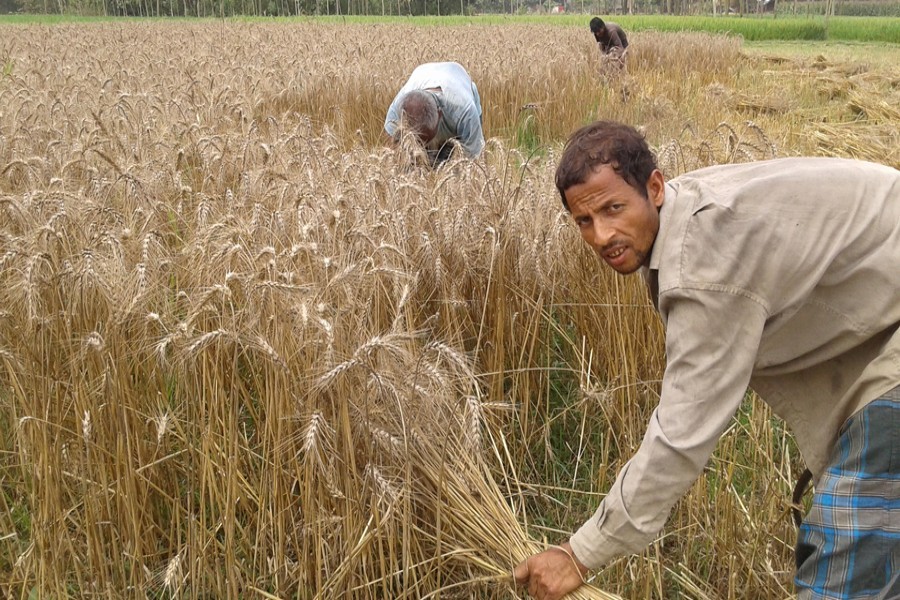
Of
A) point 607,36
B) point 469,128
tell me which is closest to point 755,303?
point 469,128

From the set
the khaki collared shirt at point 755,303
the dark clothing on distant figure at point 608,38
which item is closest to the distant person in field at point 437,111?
the khaki collared shirt at point 755,303

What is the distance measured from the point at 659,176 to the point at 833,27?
2708 centimetres

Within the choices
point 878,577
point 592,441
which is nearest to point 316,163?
point 592,441

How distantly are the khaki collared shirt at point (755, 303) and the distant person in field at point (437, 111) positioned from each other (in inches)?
99.3

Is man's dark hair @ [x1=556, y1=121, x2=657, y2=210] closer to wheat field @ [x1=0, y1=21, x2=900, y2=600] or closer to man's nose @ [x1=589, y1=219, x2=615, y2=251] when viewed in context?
man's nose @ [x1=589, y1=219, x2=615, y2=251]

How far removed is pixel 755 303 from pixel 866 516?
0.47 meters

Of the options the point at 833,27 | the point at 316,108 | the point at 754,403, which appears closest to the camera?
the point at 754,403

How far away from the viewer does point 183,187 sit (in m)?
2.68

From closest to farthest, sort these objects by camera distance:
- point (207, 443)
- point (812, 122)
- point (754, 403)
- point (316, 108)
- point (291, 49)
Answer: point (207, 443) < point (754, 403) < point (316, 108) < point (812, 122) < point (291, 49)

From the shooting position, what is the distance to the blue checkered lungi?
1353 mm

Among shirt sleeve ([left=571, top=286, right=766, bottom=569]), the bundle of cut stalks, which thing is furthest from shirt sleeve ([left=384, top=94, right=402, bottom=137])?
shirt sleeve ([left=571, top=286, right=766, bottom=569])

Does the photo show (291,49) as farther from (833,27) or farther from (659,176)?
(833,27)

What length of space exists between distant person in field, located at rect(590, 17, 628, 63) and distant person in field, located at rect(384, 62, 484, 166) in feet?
17.7

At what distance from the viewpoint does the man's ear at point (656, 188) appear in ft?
4.67
